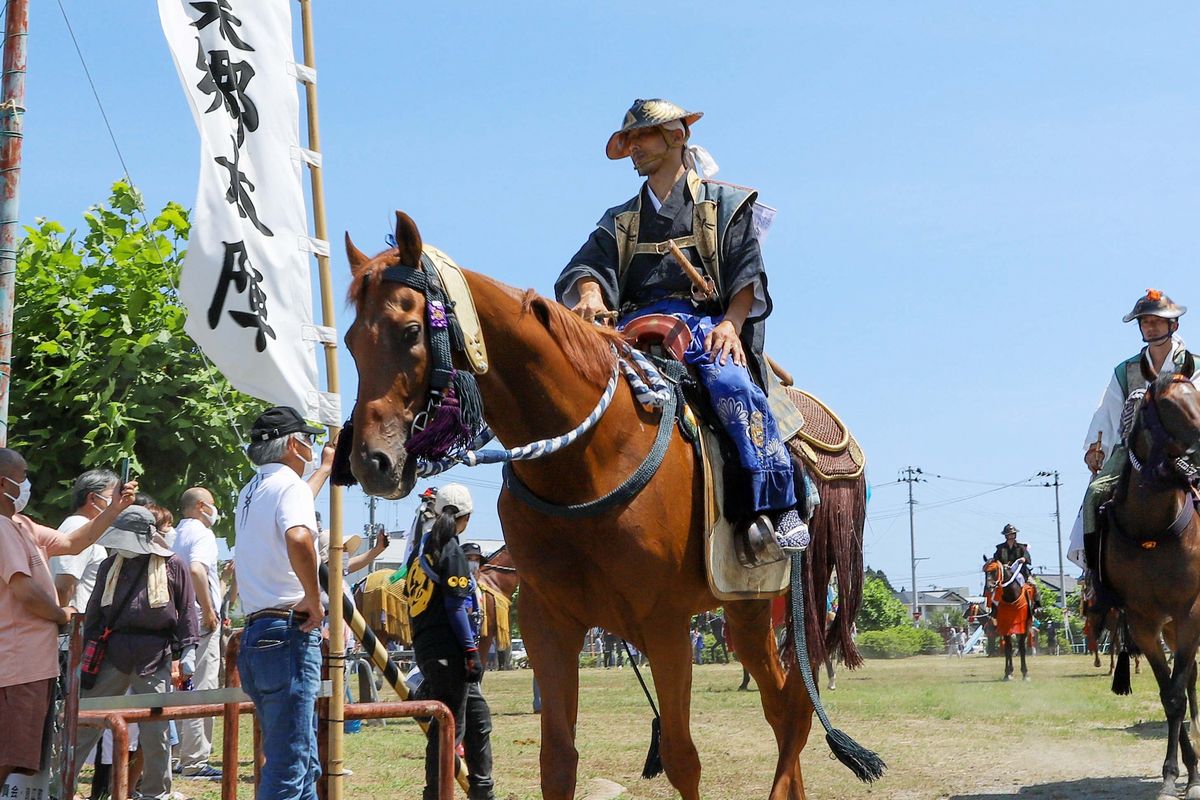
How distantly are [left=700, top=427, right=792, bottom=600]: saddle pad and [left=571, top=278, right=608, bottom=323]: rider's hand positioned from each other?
67 cm

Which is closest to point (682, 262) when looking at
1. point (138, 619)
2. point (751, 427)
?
point (751, 427)

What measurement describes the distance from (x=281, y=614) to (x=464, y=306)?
1731 millimetres

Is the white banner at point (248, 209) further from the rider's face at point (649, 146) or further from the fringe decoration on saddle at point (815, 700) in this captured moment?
the fringe decoration on saddle at point (815, 700)

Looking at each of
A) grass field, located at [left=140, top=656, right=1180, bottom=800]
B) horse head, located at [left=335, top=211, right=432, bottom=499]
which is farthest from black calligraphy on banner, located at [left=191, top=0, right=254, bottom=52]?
grass field, located at [left=140, top=656, right=1180, bottom=800]

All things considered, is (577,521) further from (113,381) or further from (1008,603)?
(1008,603)

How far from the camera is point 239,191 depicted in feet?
17.5

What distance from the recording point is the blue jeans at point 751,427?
17.9ft

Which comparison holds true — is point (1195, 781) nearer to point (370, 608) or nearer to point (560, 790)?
point (560, 790)

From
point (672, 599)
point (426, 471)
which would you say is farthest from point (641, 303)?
point (426, 471)

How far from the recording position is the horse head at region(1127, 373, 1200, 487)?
8570mm

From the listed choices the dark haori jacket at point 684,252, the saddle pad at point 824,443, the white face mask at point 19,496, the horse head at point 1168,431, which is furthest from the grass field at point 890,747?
the dark haori jacket at point 684,252

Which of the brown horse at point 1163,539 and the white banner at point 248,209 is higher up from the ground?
the white banner at point 248,209

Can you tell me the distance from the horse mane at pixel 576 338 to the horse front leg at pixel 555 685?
0.89 metres

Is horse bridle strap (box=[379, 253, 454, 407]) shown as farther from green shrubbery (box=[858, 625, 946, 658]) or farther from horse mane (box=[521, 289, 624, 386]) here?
green shrubbery (box=[858, 625, 946, 658])
